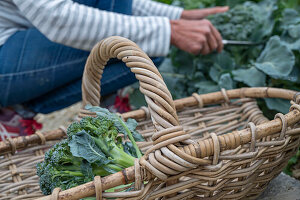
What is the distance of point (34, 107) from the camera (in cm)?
157

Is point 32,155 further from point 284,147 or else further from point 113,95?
point 284,147

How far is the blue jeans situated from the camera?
4.43 ft

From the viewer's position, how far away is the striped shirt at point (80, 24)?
3.85 ft

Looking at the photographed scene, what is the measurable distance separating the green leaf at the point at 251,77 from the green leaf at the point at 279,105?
15cm

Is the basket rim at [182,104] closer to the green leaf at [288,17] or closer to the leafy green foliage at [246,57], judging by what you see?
the leafy green foliage at [246,57]

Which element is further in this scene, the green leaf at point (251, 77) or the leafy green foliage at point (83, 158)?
Answer: the green leaf at point (251, 77)

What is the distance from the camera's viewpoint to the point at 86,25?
122cm

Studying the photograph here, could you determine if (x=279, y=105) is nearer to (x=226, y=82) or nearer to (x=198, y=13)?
(x=226, y=82)

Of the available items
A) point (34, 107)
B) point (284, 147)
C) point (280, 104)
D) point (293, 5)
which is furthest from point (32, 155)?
point (293, 5)

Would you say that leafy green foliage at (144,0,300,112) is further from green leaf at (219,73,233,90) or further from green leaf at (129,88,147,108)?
green leaf at (129,88,147,108)

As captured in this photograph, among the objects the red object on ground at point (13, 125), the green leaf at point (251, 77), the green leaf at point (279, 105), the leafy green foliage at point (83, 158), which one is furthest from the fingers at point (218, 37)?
the red object on ground at point (13, 125)

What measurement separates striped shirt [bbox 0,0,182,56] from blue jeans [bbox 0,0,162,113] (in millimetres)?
106

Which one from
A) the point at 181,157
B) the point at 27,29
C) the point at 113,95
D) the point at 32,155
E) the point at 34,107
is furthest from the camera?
the point at 113,95

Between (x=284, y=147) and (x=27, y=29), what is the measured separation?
3.81 feet
